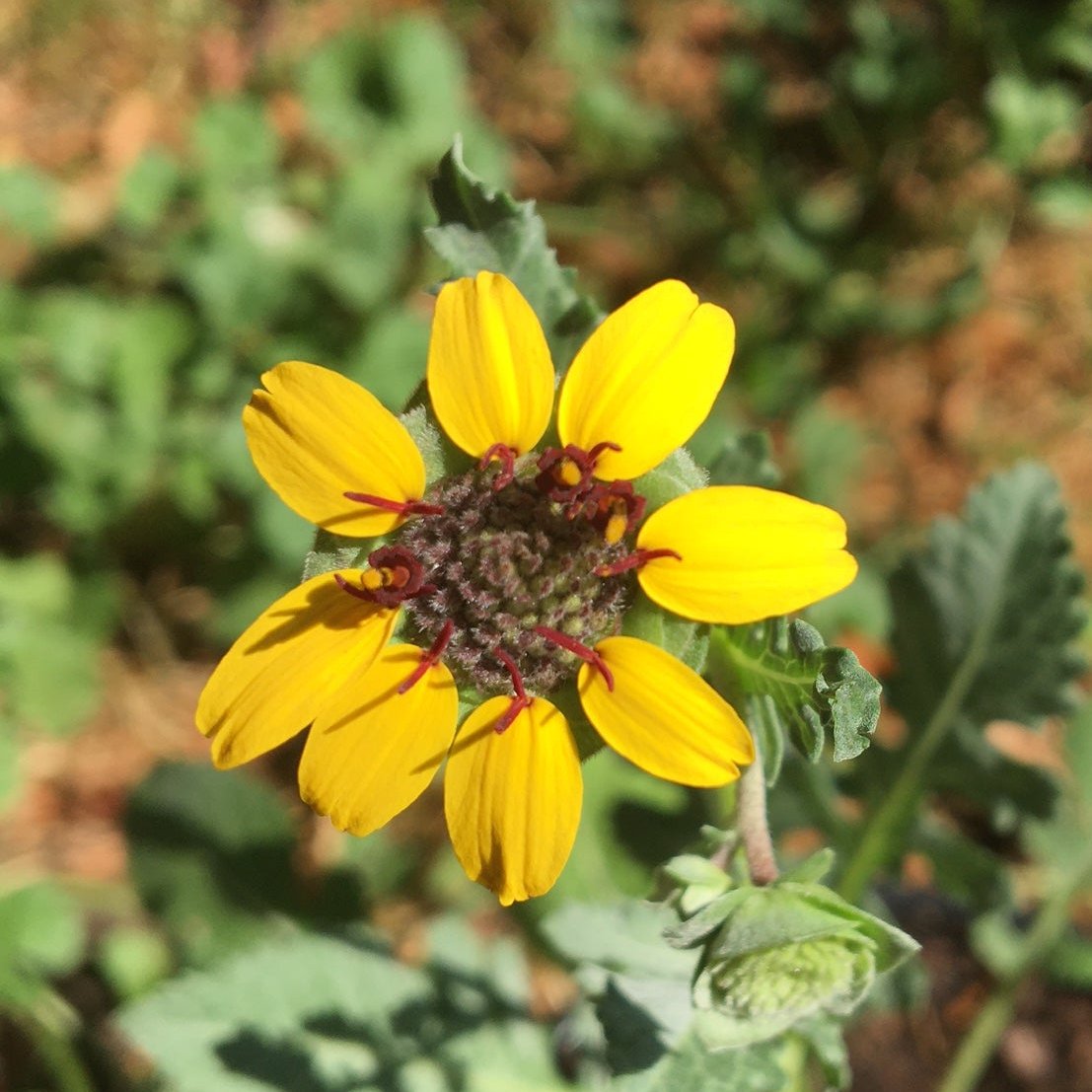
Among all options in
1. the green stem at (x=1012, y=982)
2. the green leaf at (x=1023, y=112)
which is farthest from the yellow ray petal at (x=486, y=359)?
the green leaf at (x=1023, y=112)

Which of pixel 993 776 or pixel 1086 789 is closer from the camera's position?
pixel 993 776

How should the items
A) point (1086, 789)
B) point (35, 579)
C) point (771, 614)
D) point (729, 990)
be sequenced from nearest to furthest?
point (771, 614), point (729, 990), point (1086, 789), point (35, 579)

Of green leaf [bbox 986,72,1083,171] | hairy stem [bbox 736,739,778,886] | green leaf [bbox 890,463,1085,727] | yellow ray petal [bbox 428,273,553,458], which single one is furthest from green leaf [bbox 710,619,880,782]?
green leaf [bbox 986,72,1083,171]

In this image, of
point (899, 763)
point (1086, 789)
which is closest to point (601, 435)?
point (899, 763)

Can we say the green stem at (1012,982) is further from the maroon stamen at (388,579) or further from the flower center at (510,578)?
the maroon stamen at (388,579)

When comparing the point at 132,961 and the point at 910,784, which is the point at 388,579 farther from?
the point at 132,961

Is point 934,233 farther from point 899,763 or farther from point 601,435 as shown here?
point 601,435

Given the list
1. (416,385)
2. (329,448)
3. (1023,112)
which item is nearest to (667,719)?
(329,448)
